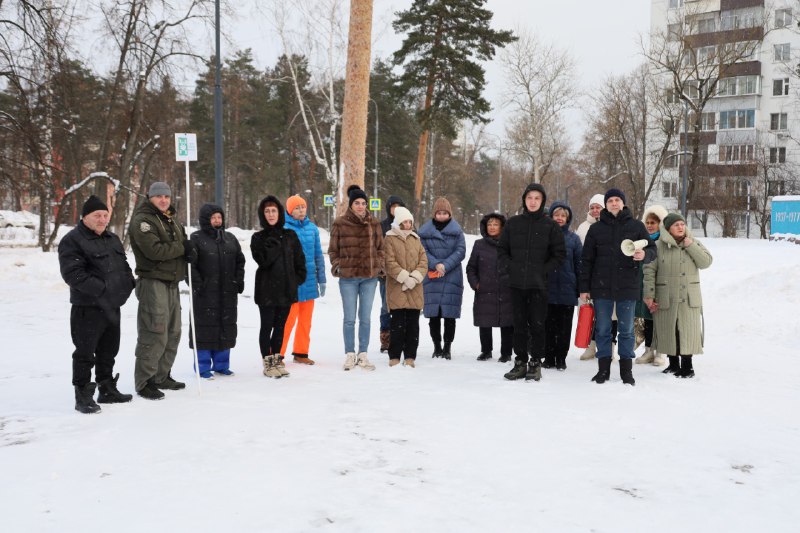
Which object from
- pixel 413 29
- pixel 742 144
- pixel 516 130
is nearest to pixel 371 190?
pixel 516 130

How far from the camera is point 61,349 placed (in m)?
8.38

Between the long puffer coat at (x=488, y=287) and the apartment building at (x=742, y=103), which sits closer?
the long puffer coat at (x=488, y=287)

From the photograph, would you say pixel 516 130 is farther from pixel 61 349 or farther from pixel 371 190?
pixel 61 349

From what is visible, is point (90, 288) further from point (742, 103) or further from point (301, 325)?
point (742, 103)

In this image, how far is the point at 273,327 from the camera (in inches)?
272

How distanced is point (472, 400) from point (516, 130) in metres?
42.8

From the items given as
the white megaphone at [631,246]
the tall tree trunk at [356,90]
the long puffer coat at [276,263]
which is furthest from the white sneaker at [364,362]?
the tall tree trunk at [356,90]

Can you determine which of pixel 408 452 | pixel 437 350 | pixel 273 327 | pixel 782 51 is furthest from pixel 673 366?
pixel 782 51

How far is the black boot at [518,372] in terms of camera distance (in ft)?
22.0

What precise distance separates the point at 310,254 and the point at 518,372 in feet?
9.12

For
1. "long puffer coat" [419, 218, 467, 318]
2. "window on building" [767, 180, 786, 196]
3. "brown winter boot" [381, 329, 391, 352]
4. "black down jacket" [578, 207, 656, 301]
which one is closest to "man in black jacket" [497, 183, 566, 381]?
"black down jacket" [578, 207, 656, 301]

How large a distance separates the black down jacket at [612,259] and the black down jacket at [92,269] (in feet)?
15.0

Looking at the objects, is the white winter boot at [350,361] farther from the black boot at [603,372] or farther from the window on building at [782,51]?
the window on building at [782,51]

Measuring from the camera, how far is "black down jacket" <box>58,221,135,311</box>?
16.8ft
